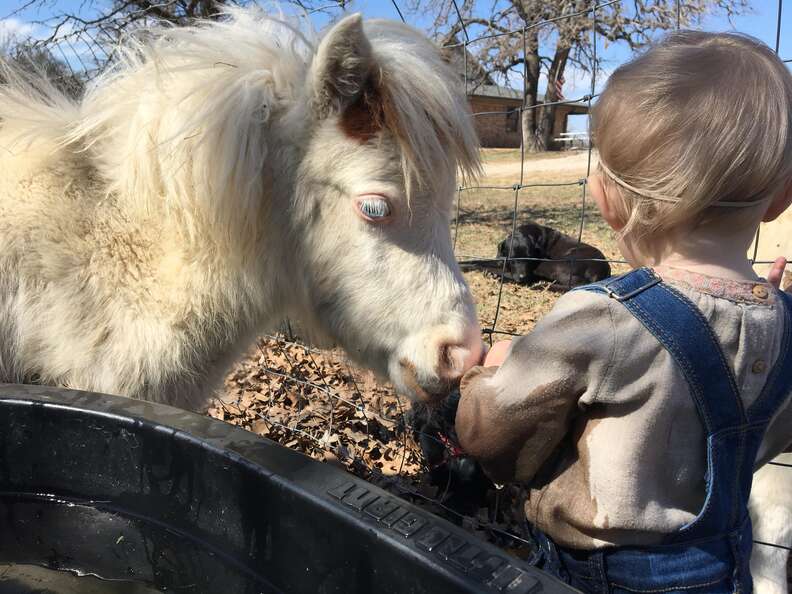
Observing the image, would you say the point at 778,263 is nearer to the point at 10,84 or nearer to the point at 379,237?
the point at 379,237

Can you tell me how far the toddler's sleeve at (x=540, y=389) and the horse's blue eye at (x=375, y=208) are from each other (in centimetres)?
74

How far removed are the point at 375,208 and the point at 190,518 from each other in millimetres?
1060

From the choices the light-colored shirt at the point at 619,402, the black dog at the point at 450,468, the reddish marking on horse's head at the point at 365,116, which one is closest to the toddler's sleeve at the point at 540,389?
the light-colored shirt at the point at 619,402

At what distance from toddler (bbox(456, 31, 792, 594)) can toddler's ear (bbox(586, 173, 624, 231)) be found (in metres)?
0.01

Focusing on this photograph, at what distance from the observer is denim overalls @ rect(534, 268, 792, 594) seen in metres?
1.27

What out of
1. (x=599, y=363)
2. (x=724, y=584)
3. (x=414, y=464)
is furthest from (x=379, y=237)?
(x=414, y=464)

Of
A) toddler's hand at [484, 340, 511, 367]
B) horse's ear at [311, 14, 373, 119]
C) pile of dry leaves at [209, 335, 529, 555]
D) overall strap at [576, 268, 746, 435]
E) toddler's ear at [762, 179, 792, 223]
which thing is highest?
horse's ear at [311, 14, 373, 119]

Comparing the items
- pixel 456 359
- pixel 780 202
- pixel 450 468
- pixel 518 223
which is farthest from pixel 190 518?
pixel 518 223

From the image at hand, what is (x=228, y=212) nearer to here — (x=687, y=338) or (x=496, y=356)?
(x=496, y=356)

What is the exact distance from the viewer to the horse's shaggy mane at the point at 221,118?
2.06 m

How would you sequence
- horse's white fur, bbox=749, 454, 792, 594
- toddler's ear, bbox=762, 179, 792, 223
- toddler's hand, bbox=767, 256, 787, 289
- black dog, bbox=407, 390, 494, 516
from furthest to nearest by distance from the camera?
1. black dog, bbox=407, 390, 494, 516
2. horse's white fur, bbox=749, 454, 792, 594
3. toddler's hand, bbox=767, 256, 787, 289
4. toddler's ear, bbox=762, 179, 792, 223

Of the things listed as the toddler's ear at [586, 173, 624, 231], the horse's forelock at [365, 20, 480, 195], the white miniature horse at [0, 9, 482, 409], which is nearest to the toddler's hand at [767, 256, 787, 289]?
the toddler's ear at [586, 173, 624, 231]

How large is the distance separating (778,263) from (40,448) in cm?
211

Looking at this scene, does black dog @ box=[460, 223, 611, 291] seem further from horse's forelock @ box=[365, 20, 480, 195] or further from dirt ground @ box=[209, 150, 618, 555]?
horse's forelock @ box=[365, 20, 480, 195]
